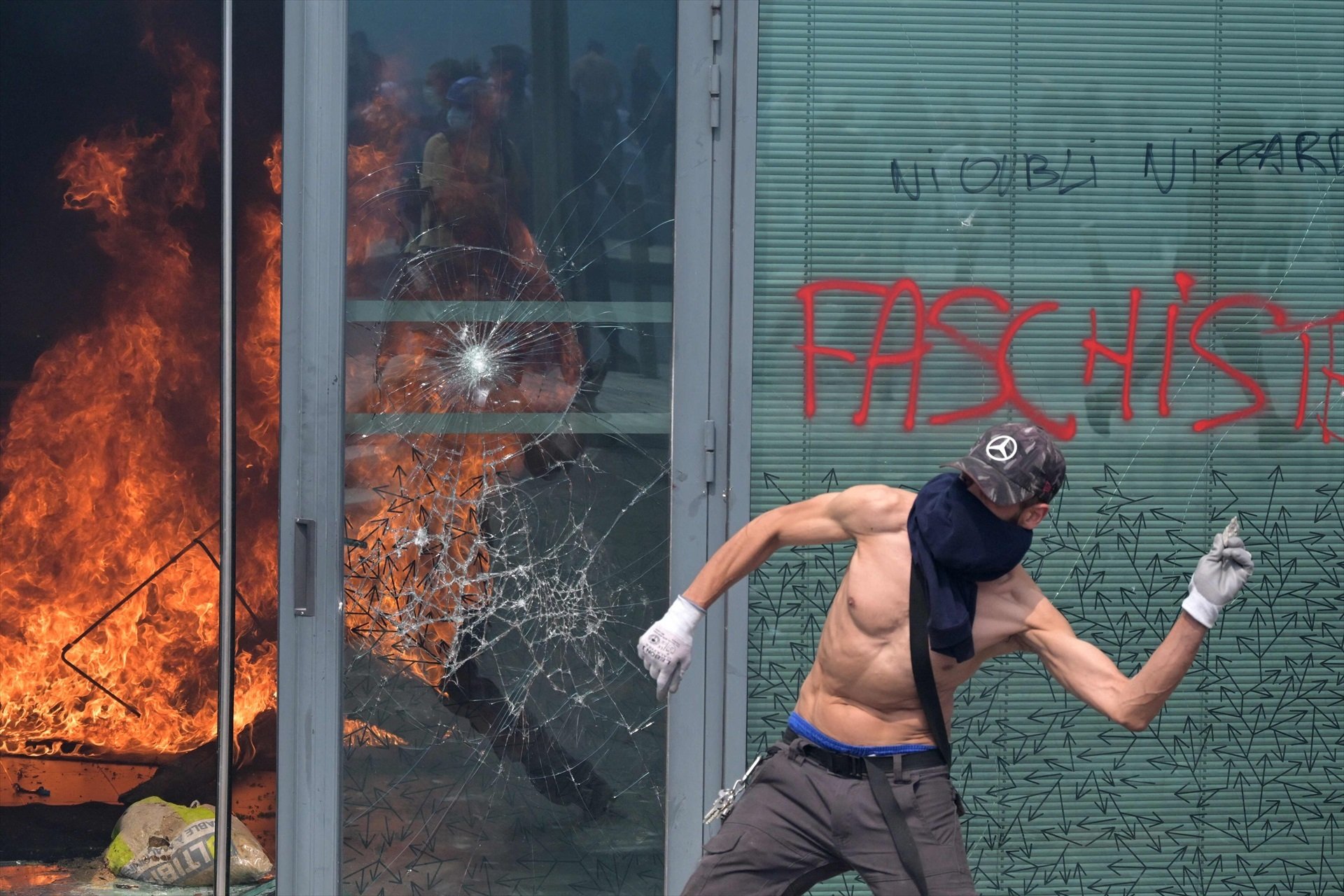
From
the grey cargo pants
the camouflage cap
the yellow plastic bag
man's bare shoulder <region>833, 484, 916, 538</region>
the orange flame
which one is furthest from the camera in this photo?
the orange flame

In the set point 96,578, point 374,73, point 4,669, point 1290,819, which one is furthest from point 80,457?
point 1290,819

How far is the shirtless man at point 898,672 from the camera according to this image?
124 inches

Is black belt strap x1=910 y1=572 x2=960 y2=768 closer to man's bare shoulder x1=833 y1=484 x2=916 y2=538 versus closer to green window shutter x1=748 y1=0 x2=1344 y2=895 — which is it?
man's bare shoulder x1=833 y1=484 x2=916 y2=538

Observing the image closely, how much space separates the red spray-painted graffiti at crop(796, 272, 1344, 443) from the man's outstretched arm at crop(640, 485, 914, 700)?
968mm

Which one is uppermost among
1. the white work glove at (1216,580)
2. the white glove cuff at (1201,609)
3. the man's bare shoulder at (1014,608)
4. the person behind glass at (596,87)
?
the person behind glass at (596,87)

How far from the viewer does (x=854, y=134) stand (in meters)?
4.42

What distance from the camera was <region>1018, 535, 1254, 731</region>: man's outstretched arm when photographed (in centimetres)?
295

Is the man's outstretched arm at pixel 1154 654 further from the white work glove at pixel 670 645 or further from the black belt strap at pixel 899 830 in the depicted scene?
the white work glove at pixel 670 645

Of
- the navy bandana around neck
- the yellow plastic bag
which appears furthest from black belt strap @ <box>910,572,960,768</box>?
the yellow plastic bag

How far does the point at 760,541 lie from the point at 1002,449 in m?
0.71

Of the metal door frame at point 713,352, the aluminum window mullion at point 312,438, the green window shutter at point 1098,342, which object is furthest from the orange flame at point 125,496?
the green window shutter at point 1098,342

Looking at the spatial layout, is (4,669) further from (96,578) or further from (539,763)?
(539,763)

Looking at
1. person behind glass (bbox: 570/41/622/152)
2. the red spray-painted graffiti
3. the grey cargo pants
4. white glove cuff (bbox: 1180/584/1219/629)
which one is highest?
person behind glass (bbox: 570/41/622/152)

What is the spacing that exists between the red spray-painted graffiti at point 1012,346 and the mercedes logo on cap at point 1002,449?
128cm
